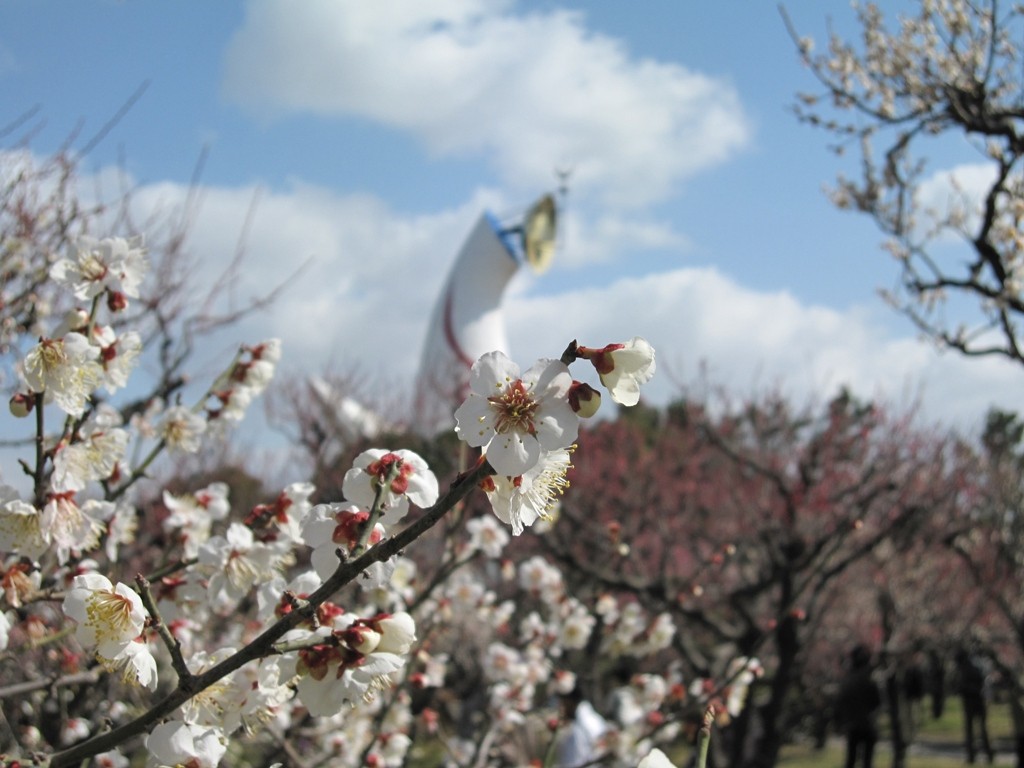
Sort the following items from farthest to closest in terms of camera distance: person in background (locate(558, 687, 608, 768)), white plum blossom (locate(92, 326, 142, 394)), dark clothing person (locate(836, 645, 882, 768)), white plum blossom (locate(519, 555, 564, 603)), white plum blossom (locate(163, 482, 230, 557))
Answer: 1. dark clothing person (locate(836, 645, 882, 768))
2. person in background (locate(558, 687, 608, 768))
3. white plum blossom (locate(519, 555, 564, 603))
4. white plum blossom (locate(163, 482, 230, 557))
5. white plum blossom (locate(92, 326, 142, 394))

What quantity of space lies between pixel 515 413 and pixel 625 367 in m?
0.16

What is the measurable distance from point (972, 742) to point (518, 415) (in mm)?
14988

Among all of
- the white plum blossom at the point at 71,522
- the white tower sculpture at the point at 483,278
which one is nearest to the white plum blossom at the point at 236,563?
the white plum blossom at the point at 71,522

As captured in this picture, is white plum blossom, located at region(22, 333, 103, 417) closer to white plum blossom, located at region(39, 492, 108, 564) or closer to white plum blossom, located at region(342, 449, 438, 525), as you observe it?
white plum blossom, located at region(39, 492, 108, 564)

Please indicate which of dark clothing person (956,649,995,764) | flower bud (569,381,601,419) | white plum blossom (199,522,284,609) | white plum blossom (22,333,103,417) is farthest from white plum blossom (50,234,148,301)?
dark clothing person (956,649,995,764)

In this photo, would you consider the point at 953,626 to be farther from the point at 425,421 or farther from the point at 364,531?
the point at 364,531

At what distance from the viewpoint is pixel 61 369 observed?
2.05 metres

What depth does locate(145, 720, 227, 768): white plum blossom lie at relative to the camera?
1422 mm

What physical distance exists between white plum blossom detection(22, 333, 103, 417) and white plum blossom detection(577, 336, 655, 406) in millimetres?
1280

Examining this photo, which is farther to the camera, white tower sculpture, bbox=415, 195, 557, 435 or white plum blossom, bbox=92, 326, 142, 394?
white tower sculpture, bbox=415, 195, 557, 435

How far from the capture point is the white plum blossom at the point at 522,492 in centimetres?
134

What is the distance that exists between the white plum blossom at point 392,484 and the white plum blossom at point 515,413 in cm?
22

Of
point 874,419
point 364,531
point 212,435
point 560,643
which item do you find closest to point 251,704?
point 364,531

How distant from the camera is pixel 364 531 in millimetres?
1363
